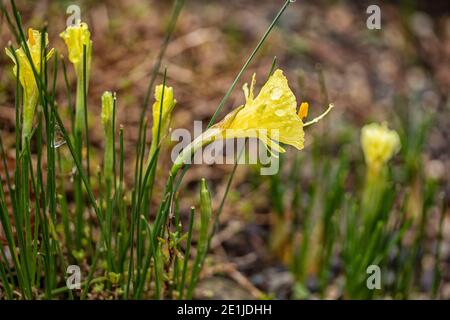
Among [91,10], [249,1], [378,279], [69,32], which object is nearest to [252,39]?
[249,1]

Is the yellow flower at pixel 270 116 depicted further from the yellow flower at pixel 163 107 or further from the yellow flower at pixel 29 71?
the yellow flower at pixel 29 71

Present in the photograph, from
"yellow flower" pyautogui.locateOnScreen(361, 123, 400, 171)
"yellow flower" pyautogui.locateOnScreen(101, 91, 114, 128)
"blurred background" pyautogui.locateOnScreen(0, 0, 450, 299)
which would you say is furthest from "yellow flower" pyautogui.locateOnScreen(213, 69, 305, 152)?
"yellow flower" pyautogui.locateOnScreen(361, 123, 400, 171)

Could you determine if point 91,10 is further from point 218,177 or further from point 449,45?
point 449,45

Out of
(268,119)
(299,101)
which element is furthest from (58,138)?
(299,101)

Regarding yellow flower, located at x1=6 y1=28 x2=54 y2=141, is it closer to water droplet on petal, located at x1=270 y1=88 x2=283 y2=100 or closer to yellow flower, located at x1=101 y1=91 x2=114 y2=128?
yellow flower, located at x1=101 y1=91 x2=114 y2=128

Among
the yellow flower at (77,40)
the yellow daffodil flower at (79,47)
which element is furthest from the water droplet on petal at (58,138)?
the yellow flower at (77,40)

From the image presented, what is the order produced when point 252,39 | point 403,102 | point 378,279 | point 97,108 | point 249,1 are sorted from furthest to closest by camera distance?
point 249,1
point 252,39
point 403,102
point 97,108
point 378,279
